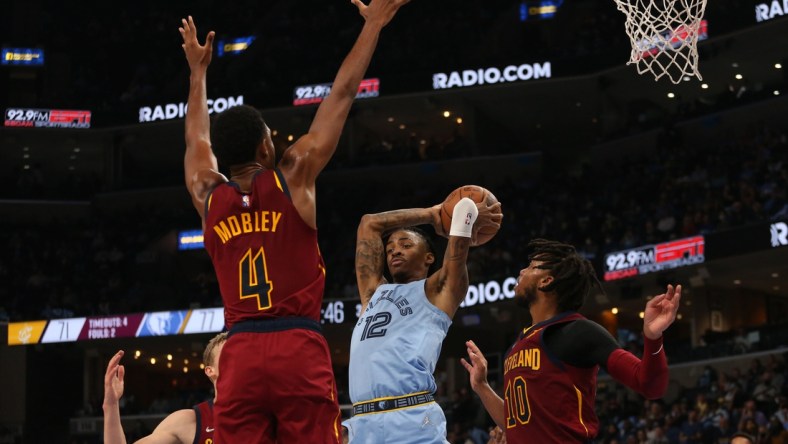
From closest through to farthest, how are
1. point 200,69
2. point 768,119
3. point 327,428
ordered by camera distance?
point 327,428 < point 200,69 < point 768,119

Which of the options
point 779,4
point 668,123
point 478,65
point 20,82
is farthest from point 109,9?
point 779,4

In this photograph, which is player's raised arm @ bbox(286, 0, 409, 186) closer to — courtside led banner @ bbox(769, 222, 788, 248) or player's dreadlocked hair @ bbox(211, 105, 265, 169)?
player's dreadlocked hair @ bbox(211, 105, 265, 169)

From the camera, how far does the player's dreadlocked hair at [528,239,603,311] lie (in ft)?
18.3

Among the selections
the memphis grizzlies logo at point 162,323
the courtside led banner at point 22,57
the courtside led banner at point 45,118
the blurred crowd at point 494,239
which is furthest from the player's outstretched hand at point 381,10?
the courtside led banner at point 22,57

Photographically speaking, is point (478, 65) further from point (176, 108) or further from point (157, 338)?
point (157, 338)

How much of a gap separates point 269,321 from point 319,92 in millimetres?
28372

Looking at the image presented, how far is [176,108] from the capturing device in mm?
33938

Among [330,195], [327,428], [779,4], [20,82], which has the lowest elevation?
[327,428]

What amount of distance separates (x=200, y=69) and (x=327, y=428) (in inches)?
70.3

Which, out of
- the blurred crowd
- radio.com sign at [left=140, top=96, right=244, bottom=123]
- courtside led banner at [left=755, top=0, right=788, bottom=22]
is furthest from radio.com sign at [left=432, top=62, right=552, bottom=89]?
radio.com sign at [left=140, top=96, right=244, bottom=123]

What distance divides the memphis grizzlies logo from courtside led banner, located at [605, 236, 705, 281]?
11533mm

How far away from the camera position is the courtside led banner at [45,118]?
3444 centimetres

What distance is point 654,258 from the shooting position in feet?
74.6

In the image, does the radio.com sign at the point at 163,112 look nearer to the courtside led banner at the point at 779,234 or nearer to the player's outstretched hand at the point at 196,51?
the courtside led banner at the point at 779,234
